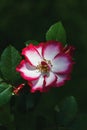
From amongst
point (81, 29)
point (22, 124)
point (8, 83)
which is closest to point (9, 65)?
point (8, 83)

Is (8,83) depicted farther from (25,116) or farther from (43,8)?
(43,8)

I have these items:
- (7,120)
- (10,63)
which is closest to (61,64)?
(10,63)

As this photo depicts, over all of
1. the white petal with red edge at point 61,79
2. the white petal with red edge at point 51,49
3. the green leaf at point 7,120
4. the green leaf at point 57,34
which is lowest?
the green leaf at point 7,120

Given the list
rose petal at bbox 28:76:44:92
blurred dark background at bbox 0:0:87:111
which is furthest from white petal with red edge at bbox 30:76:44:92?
blurred dark background at bbox 0:0:87:111

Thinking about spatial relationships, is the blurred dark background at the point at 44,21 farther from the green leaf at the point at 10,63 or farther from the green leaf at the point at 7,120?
the green leaf at the point at 10,63

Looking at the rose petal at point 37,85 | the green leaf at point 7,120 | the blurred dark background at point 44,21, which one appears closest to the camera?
the rose petal at point 37,85

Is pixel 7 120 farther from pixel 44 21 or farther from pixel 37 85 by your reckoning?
pixel 44 21

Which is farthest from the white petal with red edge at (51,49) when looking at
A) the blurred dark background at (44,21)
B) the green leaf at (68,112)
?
the blurred dark background at (44,21)
